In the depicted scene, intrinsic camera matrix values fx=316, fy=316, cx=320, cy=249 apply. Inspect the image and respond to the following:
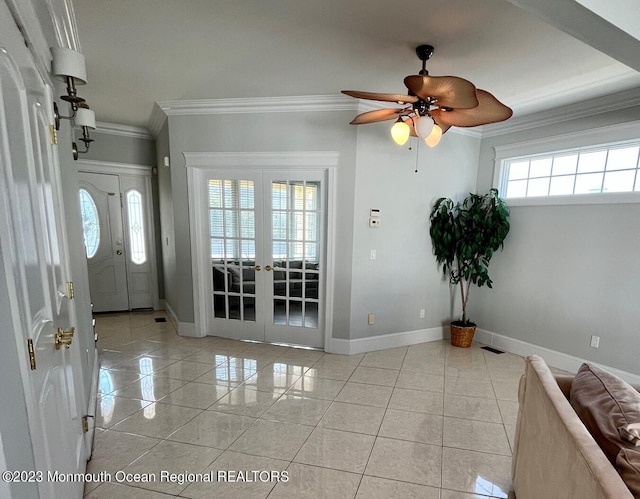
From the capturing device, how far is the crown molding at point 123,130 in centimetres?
456

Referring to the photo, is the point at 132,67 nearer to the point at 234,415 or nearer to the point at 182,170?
the point at 182,170

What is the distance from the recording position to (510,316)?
12.4ft

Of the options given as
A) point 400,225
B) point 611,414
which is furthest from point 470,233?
point 611,414

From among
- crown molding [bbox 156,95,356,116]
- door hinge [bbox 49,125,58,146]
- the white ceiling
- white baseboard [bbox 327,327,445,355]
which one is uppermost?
the white ceiling

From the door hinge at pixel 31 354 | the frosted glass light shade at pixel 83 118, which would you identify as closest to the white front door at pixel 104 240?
the frosted glass light shade at pixel 83 118

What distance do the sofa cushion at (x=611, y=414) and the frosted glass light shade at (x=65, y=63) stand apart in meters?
2.89

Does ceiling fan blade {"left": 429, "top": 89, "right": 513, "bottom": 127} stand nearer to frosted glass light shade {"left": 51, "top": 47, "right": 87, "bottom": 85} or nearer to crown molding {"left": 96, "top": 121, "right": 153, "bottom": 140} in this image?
frosted glass light shade {"left": 51, "top": 47, "right": 87, "bottom": 85}

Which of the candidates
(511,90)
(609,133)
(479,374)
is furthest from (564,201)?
(479,374)

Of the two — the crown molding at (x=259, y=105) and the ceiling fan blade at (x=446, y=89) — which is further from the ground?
the crown molding at (x=259, y=105)

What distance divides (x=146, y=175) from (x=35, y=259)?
173 inches

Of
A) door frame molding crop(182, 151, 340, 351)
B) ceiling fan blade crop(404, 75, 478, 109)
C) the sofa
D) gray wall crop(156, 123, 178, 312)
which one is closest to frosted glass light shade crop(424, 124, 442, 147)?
ceiling fan blade crop(404, 75, 478, 109)

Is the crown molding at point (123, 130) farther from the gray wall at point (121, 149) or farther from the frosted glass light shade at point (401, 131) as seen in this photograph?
the frosted glass light shade at point (401, 131)

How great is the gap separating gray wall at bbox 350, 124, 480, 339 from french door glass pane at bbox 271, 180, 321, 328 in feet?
1.54

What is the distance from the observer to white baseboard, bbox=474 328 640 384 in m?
2.93
